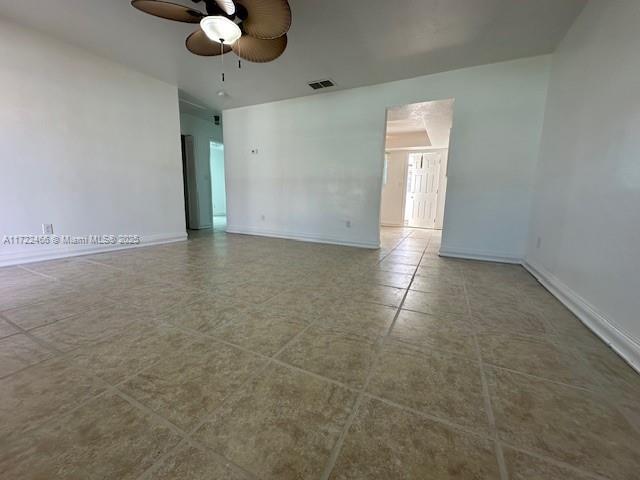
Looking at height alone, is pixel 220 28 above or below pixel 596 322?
above

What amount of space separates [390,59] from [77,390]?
4.19m

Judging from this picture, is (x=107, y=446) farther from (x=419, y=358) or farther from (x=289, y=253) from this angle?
(x=289, y=253)

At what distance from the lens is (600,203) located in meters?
1.83

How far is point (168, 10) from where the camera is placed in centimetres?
197

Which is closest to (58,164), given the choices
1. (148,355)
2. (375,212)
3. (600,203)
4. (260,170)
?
(260,170)

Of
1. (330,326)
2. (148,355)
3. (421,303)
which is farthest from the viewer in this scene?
(421,303)

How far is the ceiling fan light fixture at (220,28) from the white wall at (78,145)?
2729mm

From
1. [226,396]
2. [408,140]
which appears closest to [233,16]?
[226,396]

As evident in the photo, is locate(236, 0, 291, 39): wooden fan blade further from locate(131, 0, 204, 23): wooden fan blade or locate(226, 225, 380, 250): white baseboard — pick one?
locate(226, 225, 380, 250): white baseboard

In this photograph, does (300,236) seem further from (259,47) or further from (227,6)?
(227,6)

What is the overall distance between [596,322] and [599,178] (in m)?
1.05

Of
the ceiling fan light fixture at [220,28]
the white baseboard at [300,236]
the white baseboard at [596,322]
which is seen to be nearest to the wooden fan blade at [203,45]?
the ceiling fan light fixture at [220,28]

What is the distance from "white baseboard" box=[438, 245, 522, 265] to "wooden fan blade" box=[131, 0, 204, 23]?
3.92 meters

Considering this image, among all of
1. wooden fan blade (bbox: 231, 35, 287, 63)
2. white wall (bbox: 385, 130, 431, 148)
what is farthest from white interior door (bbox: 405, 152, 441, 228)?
wooden fan blade (bbox: 231, 35, 287, 63)
